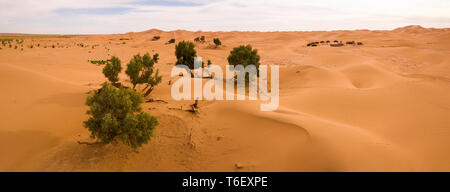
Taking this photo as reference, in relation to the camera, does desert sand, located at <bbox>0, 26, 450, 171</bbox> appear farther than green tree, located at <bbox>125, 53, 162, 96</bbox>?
No

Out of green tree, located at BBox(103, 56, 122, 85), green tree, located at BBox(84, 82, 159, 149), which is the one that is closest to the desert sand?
green tree, located at BBox(84, 82, 159, 149)

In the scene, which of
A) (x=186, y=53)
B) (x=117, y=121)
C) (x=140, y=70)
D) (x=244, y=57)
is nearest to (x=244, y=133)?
(x=117, y=121)

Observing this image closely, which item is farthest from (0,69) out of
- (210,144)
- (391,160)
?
(391,160)

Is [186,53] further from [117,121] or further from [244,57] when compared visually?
[117,121]

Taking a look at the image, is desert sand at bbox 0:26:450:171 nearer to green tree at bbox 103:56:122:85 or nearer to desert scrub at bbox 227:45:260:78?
green tree at bbox 103:56:122:85

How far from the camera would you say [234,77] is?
530 inches

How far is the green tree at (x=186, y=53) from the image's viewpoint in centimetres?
1505

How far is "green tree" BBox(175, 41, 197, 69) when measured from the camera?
1505 centimetres

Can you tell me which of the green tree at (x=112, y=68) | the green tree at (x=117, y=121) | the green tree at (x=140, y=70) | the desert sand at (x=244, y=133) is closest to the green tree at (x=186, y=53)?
the desert sand at (x=244, y=133)

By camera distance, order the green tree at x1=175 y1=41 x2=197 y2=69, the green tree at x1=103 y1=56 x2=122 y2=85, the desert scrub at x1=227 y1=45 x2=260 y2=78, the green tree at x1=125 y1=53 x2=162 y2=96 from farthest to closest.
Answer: the green tree at x1=175 y1=41 x2=197 y2=69
the desert scrub at x1=227 y1=45 x2=260 y2=78
the green tree at x1=103 y1=56 x2=122 y2=85
the green tree at x1=125 y1=53 x2=162 y2=96

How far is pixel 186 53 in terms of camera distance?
599 inches

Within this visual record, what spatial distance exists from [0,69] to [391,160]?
14.1m

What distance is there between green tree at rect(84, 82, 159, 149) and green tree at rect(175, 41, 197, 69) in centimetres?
974

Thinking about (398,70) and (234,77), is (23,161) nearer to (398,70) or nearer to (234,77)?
(234,77)
